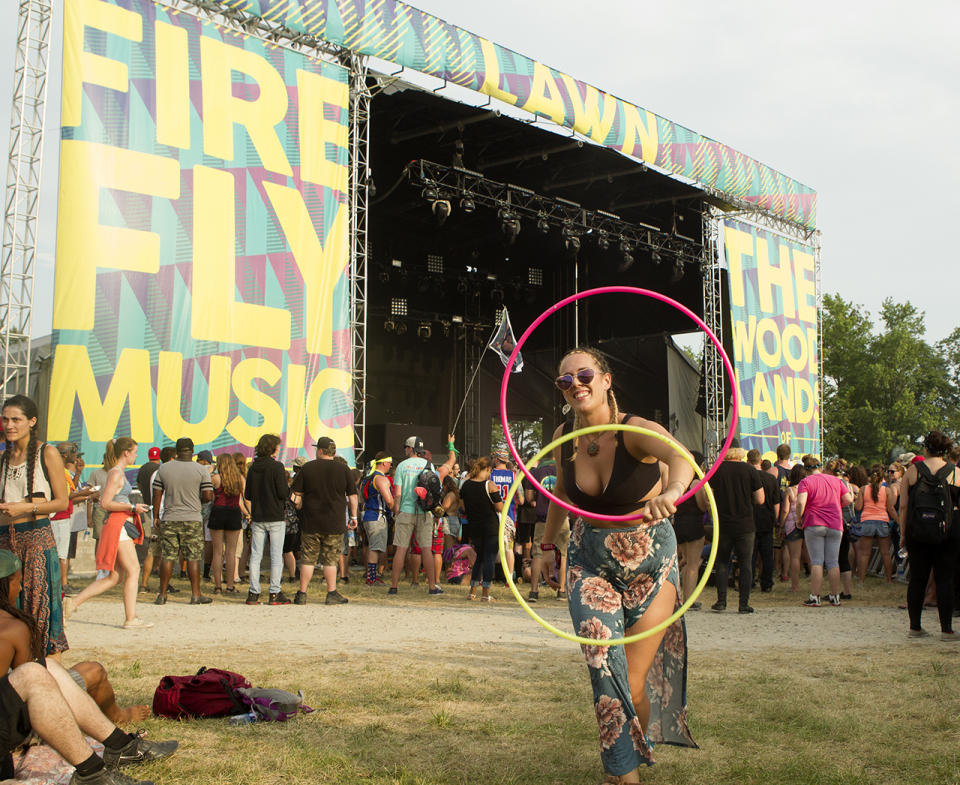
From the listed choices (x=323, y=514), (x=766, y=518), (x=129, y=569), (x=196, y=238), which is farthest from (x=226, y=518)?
(x=766, y=518)

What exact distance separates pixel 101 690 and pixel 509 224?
16.0 m

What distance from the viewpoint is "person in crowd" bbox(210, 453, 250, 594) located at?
1055 centimetres

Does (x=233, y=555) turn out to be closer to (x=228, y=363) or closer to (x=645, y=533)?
(x=228, y=363)

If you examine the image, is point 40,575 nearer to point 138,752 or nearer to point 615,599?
point 138,752

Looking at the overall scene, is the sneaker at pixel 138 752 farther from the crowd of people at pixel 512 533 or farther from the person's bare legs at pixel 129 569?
the person's bare legs at pixel 129 569

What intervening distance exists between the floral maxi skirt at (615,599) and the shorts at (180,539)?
6.92m

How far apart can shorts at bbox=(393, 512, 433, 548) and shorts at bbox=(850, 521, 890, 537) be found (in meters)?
5.97

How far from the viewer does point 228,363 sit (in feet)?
43.9

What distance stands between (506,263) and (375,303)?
3962 millimetres

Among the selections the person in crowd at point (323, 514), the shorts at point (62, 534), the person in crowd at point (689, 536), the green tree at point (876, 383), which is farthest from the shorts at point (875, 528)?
the green tree at point (876, 383)

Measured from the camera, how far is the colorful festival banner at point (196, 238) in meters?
12.1

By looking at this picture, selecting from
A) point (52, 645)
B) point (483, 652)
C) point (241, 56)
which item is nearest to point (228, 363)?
point (241, 56)

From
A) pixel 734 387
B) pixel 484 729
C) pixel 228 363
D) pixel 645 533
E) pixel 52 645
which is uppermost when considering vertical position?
pixel 228 363

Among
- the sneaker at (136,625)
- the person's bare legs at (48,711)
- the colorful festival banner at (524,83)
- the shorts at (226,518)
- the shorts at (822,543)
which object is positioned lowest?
the sneaker at (136,625)
